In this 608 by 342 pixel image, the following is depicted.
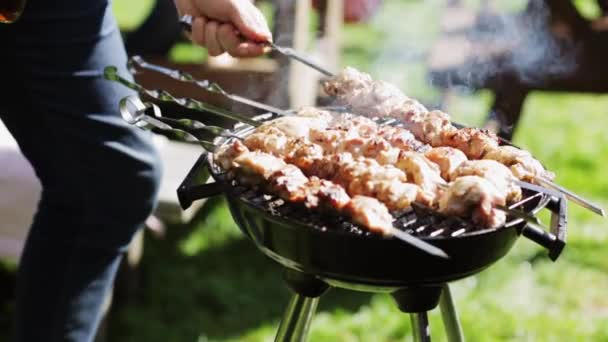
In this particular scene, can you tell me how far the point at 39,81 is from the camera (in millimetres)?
2340

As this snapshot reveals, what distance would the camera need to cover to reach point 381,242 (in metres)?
1.64

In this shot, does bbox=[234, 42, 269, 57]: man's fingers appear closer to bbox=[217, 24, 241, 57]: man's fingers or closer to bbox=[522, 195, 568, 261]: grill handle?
bbox=[217, 24, 241, 57]: man's fingers

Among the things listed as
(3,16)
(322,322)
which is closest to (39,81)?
(3,16)

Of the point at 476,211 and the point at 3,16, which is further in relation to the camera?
the point at 3,16

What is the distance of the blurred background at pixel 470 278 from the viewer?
11.5 ft

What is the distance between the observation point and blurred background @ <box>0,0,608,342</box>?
350 centimetres

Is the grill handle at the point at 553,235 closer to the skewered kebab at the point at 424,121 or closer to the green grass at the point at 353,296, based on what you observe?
the skewered kebab at the point at 424,121

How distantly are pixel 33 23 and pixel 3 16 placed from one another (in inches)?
9.9

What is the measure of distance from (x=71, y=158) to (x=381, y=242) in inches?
49.0

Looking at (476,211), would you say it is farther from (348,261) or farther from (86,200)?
(86,200)

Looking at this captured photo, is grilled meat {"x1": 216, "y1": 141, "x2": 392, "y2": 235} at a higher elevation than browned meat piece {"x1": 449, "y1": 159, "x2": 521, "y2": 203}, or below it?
higher

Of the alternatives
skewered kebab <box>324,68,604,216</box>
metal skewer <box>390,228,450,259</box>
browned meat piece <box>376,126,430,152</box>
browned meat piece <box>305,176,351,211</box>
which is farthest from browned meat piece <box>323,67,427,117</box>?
metal skewer <box>390,228,450,259</box>

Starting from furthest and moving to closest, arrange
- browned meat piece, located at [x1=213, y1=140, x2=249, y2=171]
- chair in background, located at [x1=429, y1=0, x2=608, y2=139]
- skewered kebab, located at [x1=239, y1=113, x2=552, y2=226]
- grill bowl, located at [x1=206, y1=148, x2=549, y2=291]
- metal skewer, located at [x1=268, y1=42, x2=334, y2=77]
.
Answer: chair in background, located at [x1=429, y1=0, x2=608, y2=139]
metal skewer, located at [x1=268, y1=42, x2=334, y2=77]
browned meat piece, located at [x1=213, y1=140, x2=249, y2=171]
skewered kebab, located at [x1=239, y1=113, x2=552, y2=226]
grill bowl, located at [x1=206, y1=148, x2=549, y2=291]

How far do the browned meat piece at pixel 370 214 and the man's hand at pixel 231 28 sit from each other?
76 centimetres
